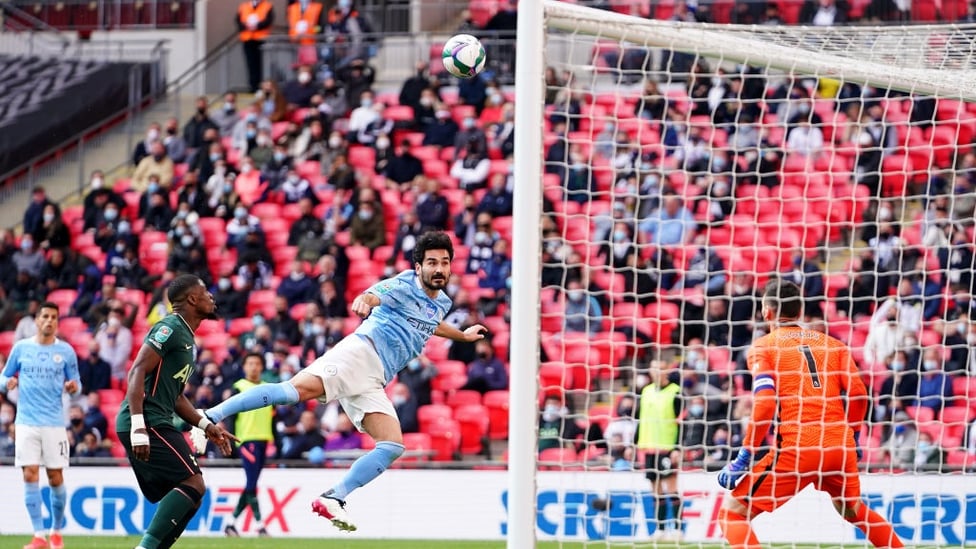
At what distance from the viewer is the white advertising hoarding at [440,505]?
1392 centimetres

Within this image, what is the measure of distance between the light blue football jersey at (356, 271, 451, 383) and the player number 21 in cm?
230

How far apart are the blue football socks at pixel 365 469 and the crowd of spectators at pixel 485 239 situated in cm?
621

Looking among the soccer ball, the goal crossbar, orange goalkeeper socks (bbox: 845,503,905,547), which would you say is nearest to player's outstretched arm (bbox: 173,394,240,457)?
the soccer ball

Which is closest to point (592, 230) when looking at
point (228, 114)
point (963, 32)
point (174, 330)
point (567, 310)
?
point (567, 310)

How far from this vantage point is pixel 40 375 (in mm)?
12242

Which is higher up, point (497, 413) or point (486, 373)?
point (486, 373)

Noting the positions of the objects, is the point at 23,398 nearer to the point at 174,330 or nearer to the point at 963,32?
the point at 174,330

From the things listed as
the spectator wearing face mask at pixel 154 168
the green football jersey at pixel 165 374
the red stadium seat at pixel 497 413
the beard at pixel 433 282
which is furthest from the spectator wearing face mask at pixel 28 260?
the beard at pixel 433 282

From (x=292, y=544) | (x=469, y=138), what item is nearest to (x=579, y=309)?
(x=469, y=138)

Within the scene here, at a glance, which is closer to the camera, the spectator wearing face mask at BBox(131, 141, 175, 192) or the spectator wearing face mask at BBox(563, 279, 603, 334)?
the spectator wearing face mask at BBox(563, 279, 603, 334)

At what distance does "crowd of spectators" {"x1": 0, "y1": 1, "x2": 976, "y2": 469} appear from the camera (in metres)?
15.8

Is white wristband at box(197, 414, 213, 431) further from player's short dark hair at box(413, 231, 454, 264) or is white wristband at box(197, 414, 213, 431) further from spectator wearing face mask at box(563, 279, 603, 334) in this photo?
spectator wearing face mask at box(563, 279, 603, 334)

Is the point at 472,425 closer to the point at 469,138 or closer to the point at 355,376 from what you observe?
the point at 469,138

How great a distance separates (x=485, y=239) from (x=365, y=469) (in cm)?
972
